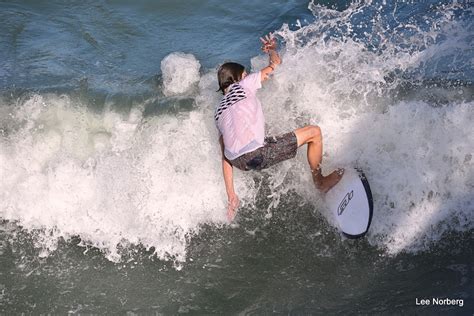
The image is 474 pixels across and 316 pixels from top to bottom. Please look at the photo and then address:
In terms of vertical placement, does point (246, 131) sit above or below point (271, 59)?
below

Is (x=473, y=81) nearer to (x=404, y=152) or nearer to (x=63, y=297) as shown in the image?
(x=404, y=152)

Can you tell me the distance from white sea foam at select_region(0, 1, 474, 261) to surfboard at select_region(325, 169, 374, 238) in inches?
7.1

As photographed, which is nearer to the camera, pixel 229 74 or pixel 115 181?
pixel 229 74

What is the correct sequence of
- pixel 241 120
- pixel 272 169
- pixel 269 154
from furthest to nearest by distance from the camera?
1. pixel 272 169
2. pixel 269 154
3. pixel 241 120

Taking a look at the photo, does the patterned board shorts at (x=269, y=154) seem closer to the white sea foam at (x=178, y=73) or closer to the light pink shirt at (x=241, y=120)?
the light pink shirt at (x=241, y=120)

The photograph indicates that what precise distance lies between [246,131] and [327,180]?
109 cm

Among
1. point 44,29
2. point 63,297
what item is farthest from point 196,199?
point 44,29

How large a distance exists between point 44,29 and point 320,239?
577cm

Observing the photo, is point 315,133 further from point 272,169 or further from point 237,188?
point 237,188

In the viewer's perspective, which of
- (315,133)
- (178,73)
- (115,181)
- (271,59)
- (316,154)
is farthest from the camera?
(178,73)

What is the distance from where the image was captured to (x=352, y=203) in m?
5.36

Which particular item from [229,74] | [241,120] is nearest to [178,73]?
[229,74]

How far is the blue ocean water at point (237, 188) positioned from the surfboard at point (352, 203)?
0.49 ft

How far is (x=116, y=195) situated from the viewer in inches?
230
